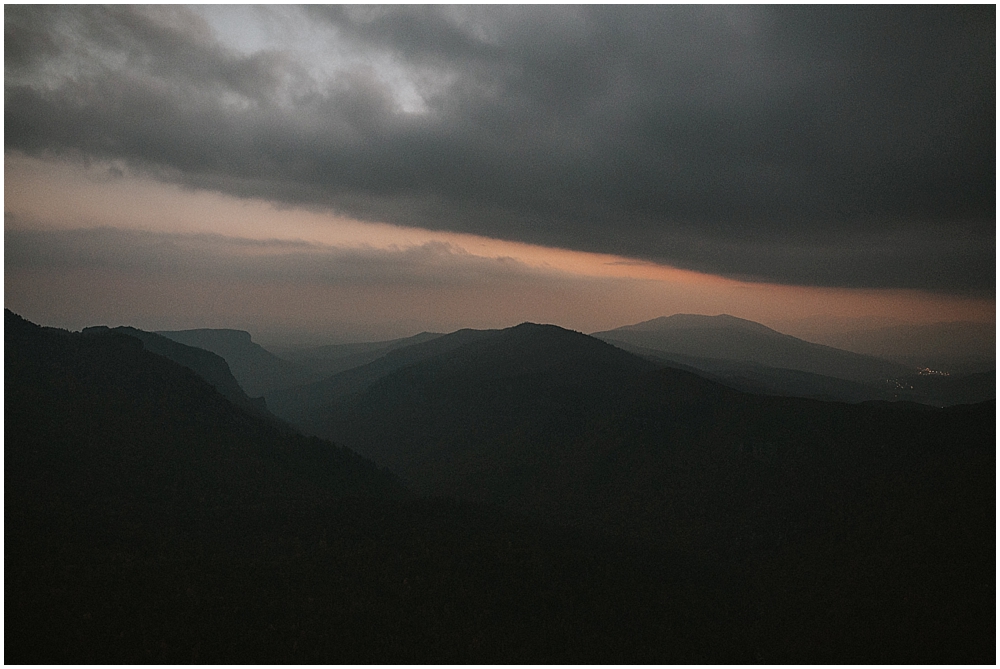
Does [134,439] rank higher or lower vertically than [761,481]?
higher

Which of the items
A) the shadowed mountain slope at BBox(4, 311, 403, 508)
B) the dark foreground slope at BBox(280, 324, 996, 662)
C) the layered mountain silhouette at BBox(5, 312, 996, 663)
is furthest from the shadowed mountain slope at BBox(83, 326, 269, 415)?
the shadowed mountain slope at BBox(4, 311, 403, 508)

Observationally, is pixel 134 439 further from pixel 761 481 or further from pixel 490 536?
pixel 761 481

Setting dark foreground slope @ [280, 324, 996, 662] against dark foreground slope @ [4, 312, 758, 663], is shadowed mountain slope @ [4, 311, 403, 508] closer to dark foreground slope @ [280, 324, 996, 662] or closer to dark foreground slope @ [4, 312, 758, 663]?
dark foreground slope @ [4, 312, 758, 663]

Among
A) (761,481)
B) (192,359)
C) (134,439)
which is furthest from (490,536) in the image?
(192,359)

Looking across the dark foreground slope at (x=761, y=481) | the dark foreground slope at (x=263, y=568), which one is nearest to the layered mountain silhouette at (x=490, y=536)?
the dark foreground slope at (x=263, y=568)

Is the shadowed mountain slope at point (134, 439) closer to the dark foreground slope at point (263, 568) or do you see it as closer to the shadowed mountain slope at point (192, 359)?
the dark foreground slope at point (263, 568)

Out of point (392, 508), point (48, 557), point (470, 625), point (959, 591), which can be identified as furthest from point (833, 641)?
point (48, 557)
